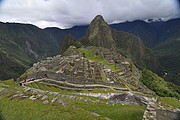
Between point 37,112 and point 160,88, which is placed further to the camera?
point 160,88

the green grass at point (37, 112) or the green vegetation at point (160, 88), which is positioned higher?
the green grass at point (37, 112)

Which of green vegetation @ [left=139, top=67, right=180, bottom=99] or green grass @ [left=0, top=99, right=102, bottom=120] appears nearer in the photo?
green grass @ [left=0, top=99, right=102, bottom=120]

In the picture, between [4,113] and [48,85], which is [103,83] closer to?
[48,85]

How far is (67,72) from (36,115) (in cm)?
3120

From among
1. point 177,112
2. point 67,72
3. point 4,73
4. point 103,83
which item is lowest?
point 4,73

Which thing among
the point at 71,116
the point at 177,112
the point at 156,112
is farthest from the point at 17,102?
the point at 177,112

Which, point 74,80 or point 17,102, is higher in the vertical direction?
A: point 17,102

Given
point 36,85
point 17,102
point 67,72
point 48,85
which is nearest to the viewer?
point 17,102

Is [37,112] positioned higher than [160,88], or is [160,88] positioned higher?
[37,112]

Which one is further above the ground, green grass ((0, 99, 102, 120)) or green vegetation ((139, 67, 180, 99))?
green grass ((0, 99, 102, 120))

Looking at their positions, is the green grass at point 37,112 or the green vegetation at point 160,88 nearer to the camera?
the green grass at point 37,112

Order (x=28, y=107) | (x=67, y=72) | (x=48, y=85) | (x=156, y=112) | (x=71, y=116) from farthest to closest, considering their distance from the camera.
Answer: (x=67, y=72) < (x=48, y=85) < (x=28, y=107) < (x=71, y=116) < (x=156, y=112)

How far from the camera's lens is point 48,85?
38.2 m

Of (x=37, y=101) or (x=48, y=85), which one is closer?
(x=37, y=101)
